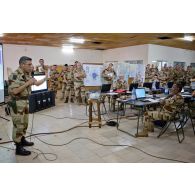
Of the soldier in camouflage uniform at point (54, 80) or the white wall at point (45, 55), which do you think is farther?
the white wall at point (45, 55)

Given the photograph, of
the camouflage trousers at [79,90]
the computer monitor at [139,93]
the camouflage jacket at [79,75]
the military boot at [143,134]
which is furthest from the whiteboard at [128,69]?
the military boot at [143,134]

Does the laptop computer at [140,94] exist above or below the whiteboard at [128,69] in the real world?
below

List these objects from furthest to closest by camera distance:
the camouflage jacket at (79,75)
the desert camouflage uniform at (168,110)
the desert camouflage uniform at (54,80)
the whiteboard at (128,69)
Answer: the desert camouflage uniform at (54,80), the camouflage jacket at (79,75), the whiteboard at (128,69), the desert camouflage uniform at (168,110)

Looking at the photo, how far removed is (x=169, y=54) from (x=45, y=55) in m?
6.74

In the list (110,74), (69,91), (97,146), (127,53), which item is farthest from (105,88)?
(127,53)

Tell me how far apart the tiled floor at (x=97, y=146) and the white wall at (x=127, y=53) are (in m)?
5.21

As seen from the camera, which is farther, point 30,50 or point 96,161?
point 30,50

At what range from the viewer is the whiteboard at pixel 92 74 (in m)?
6.96

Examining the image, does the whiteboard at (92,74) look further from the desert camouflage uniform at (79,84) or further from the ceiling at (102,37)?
the ceiling at (102,37)

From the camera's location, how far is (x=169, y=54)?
10211 mm
